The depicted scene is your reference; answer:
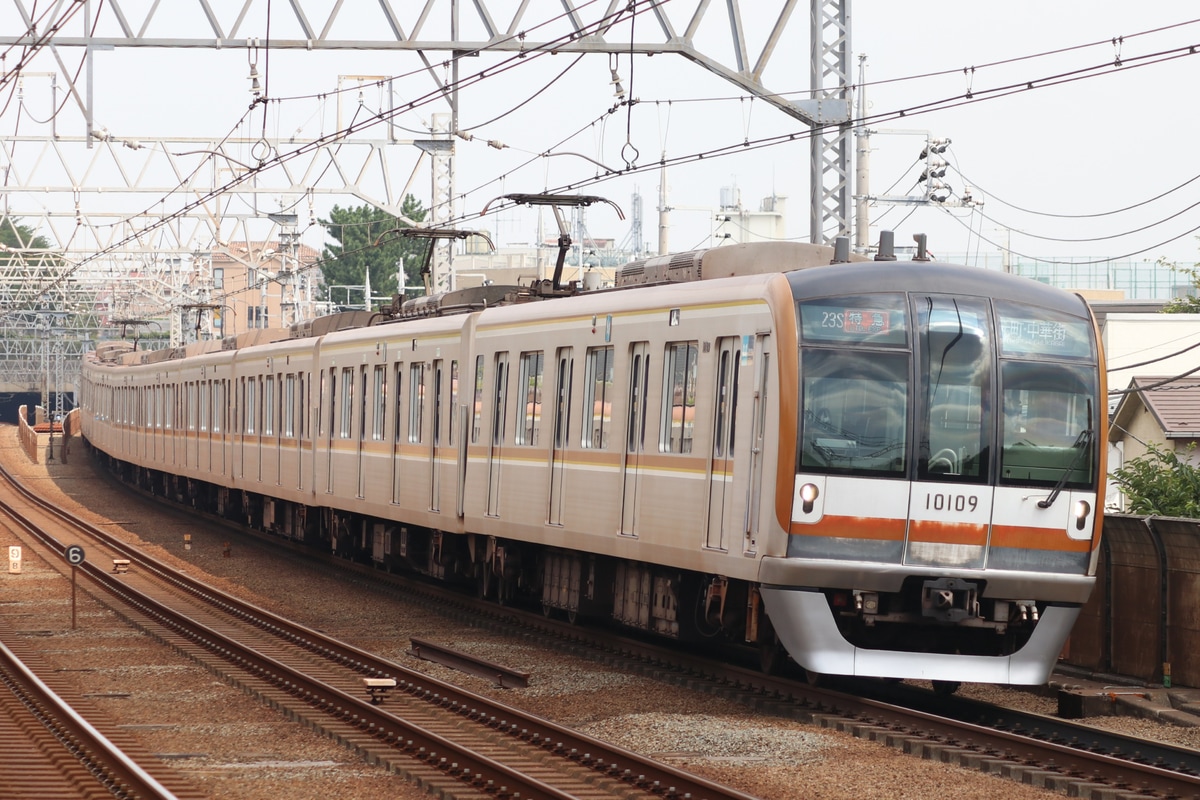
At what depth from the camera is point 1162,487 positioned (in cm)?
1723

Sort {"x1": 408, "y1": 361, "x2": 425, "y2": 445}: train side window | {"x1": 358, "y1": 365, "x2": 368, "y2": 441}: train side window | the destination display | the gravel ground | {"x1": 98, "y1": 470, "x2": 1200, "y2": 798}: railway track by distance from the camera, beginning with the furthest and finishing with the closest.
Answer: {"x1": 358, "y1": 365, "x2": 368, "y2": 441}: train side window → {"x1": 408, "y1": 361, "x2": 425, "y2": 445}: train side window → the destination display → the gravel ground → {"x1": 98, "y1": 470, "x2": 1200, "y2": 798}: railway track

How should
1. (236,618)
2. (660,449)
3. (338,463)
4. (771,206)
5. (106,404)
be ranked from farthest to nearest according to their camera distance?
(771,206) → (106,404) → (338,463) → (236,618) → (660,449)

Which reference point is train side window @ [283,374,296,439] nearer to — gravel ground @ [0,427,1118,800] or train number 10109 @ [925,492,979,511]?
gravel ground @ [0,427,1118,800]

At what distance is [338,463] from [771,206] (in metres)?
74.9

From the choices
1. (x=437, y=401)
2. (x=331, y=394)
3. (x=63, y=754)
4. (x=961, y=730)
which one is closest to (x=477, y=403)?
(x=437, y=401)

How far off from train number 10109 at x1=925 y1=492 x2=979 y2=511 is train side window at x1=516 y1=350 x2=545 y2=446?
5234 millimetres

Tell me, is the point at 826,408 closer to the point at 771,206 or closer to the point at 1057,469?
the point at 1057,469

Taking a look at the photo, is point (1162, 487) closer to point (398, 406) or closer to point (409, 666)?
point (409, 666)

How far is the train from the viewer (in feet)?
36.7

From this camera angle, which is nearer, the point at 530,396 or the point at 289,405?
the point at 530,396

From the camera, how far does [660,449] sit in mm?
13242

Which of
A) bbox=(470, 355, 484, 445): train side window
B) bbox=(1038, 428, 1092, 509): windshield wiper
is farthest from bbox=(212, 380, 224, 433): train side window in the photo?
bbox=(1038, 428, 1092, 509): windshield wiper

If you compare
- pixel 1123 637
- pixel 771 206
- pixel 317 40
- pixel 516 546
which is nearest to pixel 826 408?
pixel 1123 637

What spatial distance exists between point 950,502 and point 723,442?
65.9 inches
